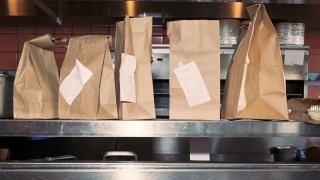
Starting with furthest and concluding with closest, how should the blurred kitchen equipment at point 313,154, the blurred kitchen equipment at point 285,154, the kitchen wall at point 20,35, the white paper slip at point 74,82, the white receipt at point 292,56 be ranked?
the kitchen wall at point 20,35, the white receipt at point 292,56, the blurred kitchen equipment at point 285,154, the blurred kitchen equipment at point 313,154, the white paper slip at point 74,82

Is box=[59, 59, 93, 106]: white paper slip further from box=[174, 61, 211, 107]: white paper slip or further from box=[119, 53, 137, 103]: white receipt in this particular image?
box=[174, 61, 211, 107]: white paper slip

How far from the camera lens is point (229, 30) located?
2.97m

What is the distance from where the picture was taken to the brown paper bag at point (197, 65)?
1021mm

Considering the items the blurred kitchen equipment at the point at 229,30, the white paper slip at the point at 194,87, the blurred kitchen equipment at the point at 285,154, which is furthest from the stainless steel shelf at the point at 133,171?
the blurred kitchen equipment at the point at 229,30

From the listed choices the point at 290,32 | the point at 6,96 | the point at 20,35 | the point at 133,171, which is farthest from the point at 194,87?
the point at 20,35

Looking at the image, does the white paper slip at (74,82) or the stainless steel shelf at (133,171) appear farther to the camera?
the white paper slip at (74,82)

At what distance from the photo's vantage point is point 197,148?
122cm

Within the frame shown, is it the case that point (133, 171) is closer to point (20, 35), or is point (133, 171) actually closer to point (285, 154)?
point (285, 154)

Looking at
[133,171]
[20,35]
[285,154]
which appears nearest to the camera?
[133,171]

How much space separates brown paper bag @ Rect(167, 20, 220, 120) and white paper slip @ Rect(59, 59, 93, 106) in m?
0.25

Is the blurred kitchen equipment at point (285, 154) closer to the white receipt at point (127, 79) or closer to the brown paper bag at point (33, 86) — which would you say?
the white receipt at point (127, 79)

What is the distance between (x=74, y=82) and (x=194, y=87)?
1.16 ft

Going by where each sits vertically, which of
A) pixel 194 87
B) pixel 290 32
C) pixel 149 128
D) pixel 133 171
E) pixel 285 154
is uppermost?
pixel 290 32

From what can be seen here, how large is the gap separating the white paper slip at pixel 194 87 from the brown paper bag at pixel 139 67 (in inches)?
3.8
